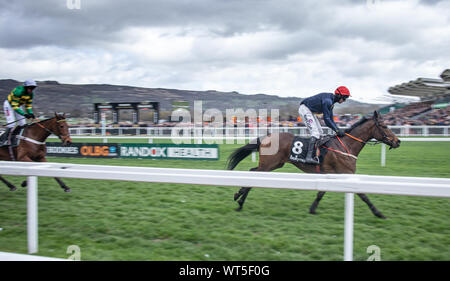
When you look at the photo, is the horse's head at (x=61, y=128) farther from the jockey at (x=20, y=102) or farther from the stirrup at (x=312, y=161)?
the stirrup at (x=312, y=161)

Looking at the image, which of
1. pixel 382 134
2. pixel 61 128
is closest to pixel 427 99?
pixel 382 134

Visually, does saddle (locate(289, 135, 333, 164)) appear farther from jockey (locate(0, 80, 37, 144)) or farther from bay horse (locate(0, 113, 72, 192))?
jockey (locate(0, 80, 37, 144))

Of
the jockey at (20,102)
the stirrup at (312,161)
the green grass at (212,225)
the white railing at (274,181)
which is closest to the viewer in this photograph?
the white railing at (274,181)

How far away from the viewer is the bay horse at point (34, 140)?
5.44 meters

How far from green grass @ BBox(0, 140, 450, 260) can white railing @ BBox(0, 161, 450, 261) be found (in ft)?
2.20

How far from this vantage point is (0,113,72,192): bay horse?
5438 millimetres

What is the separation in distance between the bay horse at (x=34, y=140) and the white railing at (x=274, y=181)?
304cm

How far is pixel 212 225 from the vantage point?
3516 millimetres

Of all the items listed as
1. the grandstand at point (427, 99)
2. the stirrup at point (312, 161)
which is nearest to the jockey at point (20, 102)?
the stirrup at point (312, 161)
